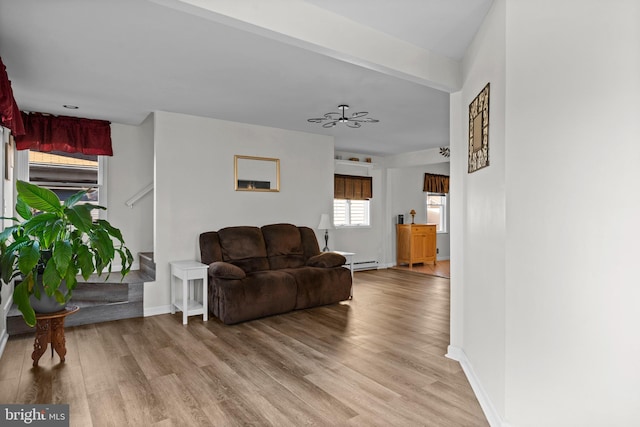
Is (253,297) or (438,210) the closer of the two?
(253,297)

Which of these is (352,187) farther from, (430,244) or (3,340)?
(3,340)

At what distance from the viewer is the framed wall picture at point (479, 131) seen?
2340mm

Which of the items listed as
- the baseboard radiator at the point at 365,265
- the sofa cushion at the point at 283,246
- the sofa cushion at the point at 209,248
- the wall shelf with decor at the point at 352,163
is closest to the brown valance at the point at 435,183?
the wall shelf with decor at the point at 352,163

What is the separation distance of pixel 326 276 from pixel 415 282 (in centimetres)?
229

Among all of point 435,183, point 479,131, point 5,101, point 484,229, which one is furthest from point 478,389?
point 435,183

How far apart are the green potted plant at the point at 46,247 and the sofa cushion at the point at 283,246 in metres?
2.40

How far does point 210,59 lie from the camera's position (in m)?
3.02

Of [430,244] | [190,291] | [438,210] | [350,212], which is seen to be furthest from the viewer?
[438,210]

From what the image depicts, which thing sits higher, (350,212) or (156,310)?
(350,212)

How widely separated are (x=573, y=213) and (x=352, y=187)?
5782 mm

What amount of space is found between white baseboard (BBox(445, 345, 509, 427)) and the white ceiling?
214 cm

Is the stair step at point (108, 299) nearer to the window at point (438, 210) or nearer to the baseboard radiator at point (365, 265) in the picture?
the baseboard radiator at point (365, 265)

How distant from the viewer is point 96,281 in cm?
459

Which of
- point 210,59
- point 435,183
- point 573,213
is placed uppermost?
point 210,59
